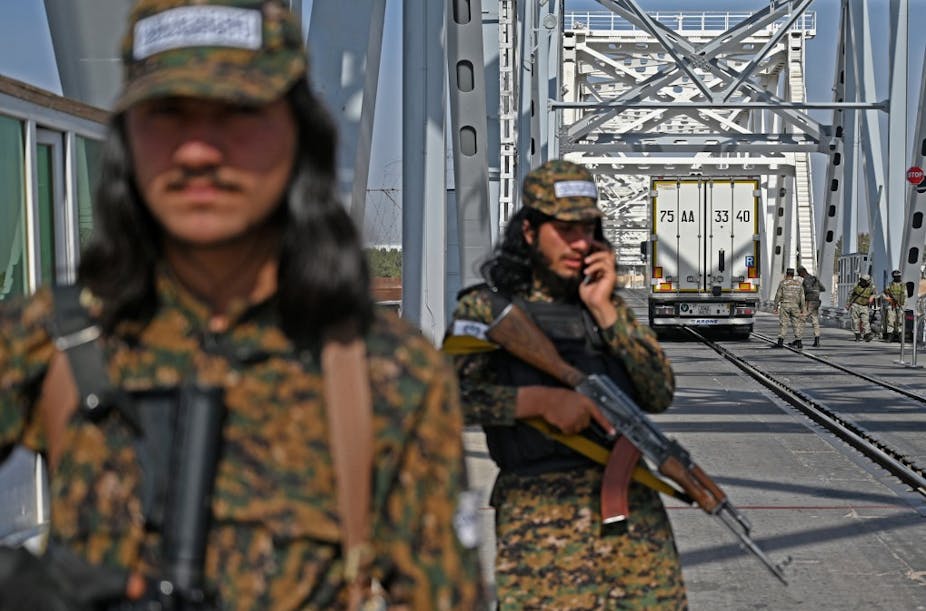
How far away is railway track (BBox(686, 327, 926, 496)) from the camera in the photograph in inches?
439

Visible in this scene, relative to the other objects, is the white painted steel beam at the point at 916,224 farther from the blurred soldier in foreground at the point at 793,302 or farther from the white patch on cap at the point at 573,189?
the white patch on cap at the point at 573,189

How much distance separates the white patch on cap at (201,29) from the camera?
1798 mm

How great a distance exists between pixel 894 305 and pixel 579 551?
85.7 ft

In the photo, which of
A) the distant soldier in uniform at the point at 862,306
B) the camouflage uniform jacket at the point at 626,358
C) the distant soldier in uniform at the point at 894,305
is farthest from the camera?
the distant soldier in uniform at the point at 862,306

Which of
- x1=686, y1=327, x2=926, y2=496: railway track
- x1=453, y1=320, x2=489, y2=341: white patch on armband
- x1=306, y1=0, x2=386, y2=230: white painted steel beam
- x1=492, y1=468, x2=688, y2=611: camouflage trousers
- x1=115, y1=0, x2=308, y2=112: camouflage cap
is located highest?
x1=306, y1=0, x2=386, y2=230: white painted steel beam

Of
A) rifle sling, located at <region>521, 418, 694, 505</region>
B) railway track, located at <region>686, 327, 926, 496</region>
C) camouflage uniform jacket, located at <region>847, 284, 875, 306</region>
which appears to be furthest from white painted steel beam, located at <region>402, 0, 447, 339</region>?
camouflage uniform jacket, located at <region>847, 284, 875, 306</region>

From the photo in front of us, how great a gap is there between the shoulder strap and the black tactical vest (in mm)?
2229

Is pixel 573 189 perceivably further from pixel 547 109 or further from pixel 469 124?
pixel 547 109

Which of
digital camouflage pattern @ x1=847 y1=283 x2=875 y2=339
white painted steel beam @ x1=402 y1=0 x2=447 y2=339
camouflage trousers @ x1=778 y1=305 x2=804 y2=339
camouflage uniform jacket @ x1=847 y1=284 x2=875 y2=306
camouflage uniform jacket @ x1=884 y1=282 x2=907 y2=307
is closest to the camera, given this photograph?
white painted steel beam @ x1=402 y1=0 x2=447 y2=339

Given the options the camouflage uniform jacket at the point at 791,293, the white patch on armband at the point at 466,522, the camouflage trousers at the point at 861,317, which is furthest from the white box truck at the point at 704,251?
the white patch on armband at the point at 466,522

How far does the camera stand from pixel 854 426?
14.3m

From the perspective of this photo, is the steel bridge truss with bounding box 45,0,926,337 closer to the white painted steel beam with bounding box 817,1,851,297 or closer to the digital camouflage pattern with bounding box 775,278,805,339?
the white painted steel beam with bounding box 817,1,851,297

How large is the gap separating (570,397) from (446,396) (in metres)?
2.05

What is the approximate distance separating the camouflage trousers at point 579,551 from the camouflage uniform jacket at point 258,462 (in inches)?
79.4
